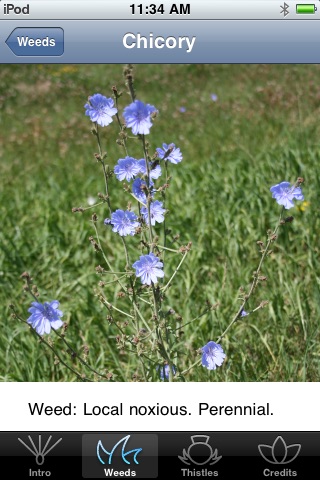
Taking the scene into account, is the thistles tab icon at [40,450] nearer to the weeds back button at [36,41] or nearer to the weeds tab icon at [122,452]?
the weeds tab icon at [122,452]

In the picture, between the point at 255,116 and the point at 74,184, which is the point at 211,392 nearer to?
the point at 74,184

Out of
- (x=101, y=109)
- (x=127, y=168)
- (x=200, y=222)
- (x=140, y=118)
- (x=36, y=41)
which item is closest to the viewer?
(x=140, y=118)

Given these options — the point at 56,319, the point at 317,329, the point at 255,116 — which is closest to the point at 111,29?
the point at 56,319

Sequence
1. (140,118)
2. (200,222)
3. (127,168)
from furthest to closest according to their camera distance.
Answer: (200,222)
(127,168)
(140,118)

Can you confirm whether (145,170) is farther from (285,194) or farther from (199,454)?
(199,454)

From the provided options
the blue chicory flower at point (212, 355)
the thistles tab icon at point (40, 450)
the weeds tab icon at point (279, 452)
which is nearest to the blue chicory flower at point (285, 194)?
the blue chicory flower at point (212, 355)

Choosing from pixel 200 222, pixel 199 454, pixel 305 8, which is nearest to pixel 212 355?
pixel 199 454

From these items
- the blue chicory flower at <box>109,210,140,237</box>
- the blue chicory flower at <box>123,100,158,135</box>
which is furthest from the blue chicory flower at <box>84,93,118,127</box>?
the blue chicory flower at <box>109,210,140,237</box>
